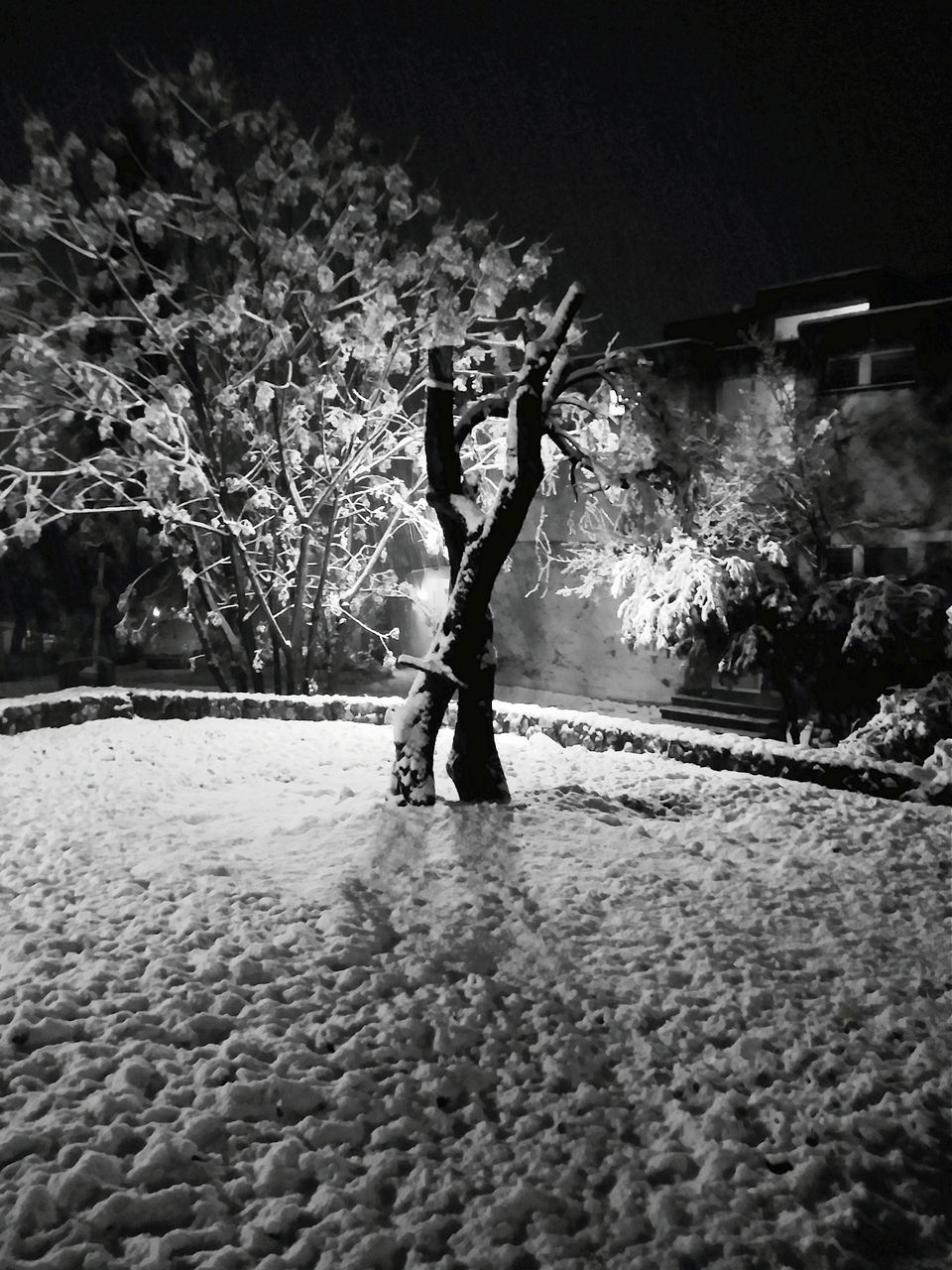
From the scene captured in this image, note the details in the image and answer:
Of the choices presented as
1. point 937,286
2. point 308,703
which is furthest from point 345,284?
point 937,286

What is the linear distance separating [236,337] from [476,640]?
23.3ft

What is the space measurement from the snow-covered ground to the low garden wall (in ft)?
3.25

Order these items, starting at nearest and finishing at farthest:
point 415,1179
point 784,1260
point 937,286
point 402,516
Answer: point 784,1260 < point 415,1179 < point 402,516 < point 937,286

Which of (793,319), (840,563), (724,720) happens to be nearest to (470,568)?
(840,563)

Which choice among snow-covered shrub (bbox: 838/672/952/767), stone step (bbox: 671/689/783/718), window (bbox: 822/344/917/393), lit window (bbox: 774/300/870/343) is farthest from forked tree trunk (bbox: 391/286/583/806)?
lit window (bbox: 774/300/870/343)

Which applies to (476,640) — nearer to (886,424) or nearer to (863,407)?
(886,424)

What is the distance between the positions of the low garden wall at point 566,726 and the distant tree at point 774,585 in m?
2.34

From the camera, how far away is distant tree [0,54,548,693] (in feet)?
37.8

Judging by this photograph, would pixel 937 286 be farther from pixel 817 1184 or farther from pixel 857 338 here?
pixel 817 1184

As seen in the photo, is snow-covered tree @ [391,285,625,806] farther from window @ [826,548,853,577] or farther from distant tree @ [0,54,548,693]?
window @ [826,548,853,577]

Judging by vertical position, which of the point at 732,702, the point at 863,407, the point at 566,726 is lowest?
the point at 732,702

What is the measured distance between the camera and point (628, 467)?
8.63m

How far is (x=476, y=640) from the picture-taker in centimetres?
771

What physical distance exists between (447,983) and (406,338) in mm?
10210
